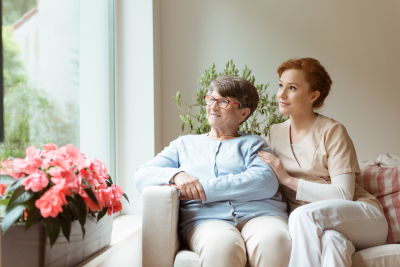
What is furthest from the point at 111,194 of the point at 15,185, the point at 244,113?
the point at 244,113

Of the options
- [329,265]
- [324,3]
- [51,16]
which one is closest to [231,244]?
[329,265]

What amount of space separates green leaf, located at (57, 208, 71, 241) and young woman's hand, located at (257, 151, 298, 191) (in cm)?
105

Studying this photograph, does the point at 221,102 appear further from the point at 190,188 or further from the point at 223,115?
the point at 190,188

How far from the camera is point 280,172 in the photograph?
1.77 meters

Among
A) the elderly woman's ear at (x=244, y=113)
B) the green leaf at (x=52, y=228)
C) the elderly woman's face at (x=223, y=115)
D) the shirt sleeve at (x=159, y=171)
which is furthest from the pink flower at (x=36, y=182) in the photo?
the elderly woman's ear at (x=244, y=113)

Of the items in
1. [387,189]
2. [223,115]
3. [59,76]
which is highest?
[59,76]

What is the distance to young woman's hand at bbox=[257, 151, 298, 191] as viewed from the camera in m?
1.76

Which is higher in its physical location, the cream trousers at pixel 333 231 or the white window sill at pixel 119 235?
the cream trousers at pixel 333 231

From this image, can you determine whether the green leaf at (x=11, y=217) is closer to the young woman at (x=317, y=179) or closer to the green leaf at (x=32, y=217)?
the green leaf at (x=32, y=217)

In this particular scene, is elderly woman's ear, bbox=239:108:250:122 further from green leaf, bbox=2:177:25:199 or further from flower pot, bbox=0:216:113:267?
green leaf, bbox=2:177:25:199

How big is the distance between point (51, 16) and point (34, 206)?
3.64 feet

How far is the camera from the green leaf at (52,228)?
106 cm

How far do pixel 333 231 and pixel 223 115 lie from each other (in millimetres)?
824

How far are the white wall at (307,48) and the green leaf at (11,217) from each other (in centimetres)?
182
